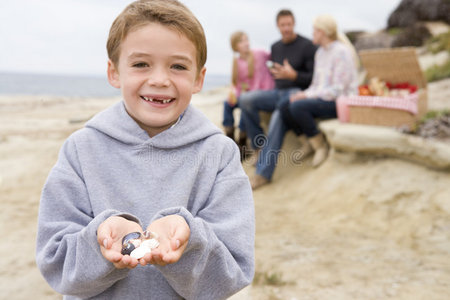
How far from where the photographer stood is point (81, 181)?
140 cm

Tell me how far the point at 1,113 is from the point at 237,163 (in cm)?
1282

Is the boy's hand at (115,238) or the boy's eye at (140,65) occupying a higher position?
the boy's eye at (140,65)

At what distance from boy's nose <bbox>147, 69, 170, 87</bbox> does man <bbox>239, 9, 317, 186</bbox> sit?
4.37 m

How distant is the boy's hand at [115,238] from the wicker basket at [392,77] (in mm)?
4343

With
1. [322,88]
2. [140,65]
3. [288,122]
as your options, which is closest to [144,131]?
[140,65]

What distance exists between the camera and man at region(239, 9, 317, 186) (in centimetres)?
577

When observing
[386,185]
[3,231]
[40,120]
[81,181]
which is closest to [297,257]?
[386,185]

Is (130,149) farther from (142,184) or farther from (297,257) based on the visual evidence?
(297,257)

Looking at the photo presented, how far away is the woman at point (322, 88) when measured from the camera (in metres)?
5.32

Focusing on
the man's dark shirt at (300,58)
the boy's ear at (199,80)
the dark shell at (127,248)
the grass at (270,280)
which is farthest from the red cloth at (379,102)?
the dark shell at (127,248)

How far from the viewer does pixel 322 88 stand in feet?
17.7

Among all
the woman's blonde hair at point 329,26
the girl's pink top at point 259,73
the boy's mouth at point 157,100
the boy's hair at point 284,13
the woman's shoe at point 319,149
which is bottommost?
the woman's shoe at point 319,149

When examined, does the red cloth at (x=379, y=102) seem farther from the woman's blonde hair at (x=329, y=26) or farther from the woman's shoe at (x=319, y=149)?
the woman's blonde hair at (x=329, y=26)

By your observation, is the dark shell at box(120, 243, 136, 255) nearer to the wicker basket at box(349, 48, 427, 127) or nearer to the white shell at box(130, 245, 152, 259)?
the white shell at box(130, 245, 152, 259)
